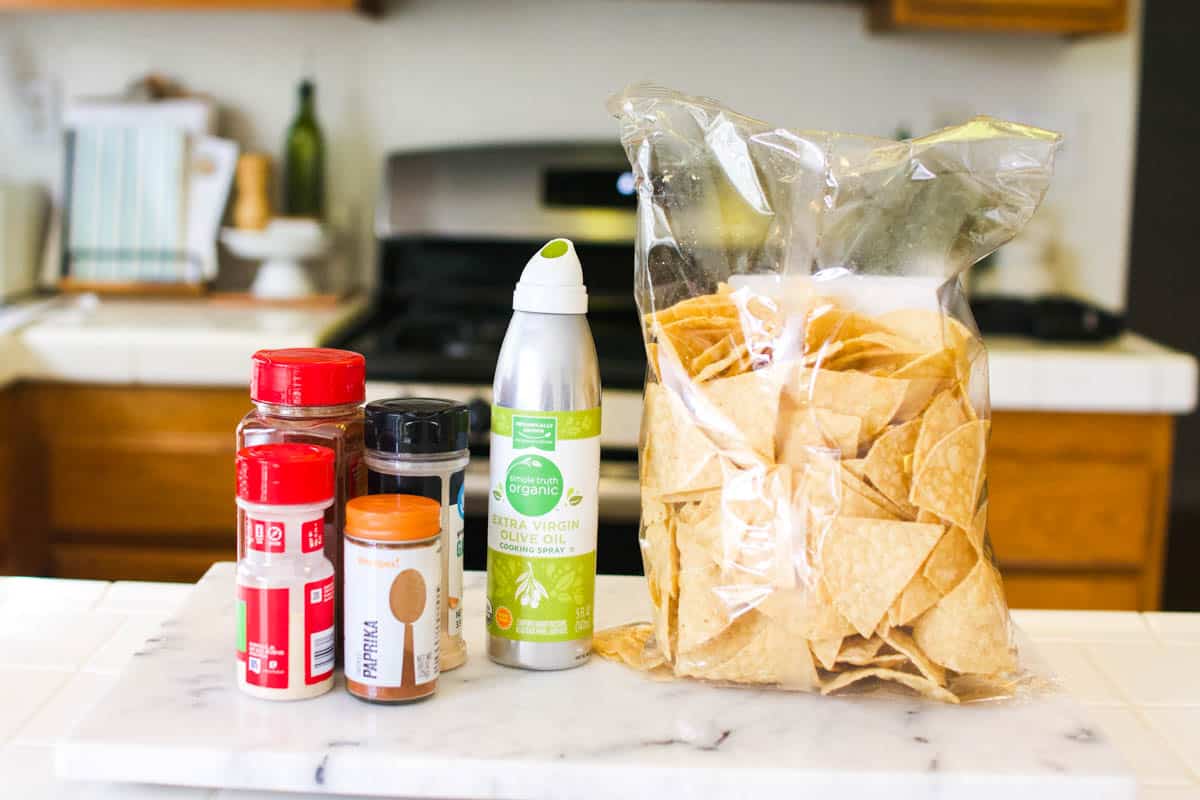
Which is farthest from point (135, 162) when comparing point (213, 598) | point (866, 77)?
point (213, 598)

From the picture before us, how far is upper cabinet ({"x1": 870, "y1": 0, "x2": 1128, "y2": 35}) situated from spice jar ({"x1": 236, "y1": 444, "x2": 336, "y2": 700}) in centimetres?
184

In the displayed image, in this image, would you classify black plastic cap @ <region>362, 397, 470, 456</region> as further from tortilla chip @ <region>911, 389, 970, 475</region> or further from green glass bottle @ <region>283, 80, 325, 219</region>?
→ green glass bottle @ <region>283, 80, 325, 219</region>

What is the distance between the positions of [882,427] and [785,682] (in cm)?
17

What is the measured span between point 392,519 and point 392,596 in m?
0.05

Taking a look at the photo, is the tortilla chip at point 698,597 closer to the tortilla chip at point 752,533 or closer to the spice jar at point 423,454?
the tortilla chip at point 752,533

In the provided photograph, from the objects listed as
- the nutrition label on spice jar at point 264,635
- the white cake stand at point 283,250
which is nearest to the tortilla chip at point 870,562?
the nutrition label on spice jar at point 264,635

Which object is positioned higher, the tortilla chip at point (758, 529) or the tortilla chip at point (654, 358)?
the tortilla chip at point (654, 358)

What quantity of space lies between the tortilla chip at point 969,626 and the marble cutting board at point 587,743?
0.13ft

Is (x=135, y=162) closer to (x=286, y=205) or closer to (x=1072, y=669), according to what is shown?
(x=286, y=205)

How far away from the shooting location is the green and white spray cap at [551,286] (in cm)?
81

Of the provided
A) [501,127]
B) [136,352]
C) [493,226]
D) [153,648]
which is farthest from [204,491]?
[153,648]

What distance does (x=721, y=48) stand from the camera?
254cm

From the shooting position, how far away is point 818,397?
0.78 meters

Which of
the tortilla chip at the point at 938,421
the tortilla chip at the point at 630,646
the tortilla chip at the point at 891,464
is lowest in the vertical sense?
the tortilla chip at the point at 630,646
